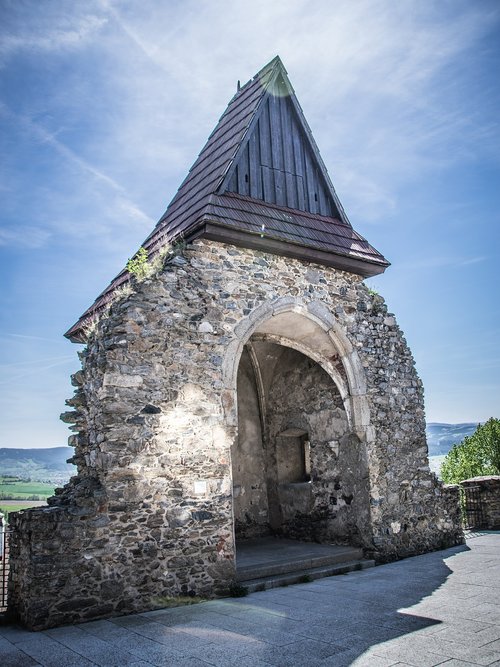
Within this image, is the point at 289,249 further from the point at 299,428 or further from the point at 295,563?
the point at 295,563

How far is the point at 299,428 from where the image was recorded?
32.2 ft

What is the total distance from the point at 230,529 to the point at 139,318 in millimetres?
2856

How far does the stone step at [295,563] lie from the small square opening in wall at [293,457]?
79.6 inches

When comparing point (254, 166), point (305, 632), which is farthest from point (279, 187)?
point (305, 632)

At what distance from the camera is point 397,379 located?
9062mm

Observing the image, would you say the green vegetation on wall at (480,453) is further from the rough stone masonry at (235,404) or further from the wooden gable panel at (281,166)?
the wooden gable panel at (281,166)

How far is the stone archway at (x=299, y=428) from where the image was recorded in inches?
327

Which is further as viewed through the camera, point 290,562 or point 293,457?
point 293,457

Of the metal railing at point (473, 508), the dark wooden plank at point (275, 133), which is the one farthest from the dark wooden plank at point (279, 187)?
the metal railing at point (473, 508)

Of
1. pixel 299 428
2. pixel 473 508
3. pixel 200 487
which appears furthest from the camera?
pixel 473 508

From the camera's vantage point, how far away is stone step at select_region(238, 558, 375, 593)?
263 inches

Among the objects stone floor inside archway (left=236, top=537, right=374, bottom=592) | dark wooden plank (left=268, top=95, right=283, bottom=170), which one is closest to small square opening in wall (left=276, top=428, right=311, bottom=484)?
stone floor inside archway (left=236, top=537, right=374, bottom=592)

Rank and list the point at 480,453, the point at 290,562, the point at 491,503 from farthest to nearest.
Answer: the point at 480,453
the point at 491,503
the point at 290,562

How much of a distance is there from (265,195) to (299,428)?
4272mm
